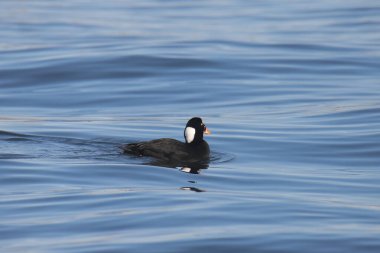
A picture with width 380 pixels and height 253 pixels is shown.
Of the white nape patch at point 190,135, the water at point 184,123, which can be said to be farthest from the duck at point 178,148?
the water at point 184,123

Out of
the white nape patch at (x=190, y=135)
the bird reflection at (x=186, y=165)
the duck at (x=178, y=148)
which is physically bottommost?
the bird reflection at (x=186, y=165)

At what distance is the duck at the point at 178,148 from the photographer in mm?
17062

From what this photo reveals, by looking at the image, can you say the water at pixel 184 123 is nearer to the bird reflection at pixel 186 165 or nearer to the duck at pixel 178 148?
the bird reflection at pixel 186 165

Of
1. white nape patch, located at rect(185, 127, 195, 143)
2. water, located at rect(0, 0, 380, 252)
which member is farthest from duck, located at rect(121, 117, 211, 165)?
water, located at rect(0, 0, 380, 252)

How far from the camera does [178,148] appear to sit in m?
17.4

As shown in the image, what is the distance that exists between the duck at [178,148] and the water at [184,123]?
10.7 inches

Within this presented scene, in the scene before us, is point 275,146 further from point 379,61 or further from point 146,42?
point 146,42

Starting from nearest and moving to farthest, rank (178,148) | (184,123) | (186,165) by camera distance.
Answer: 1. (186,165)
2. (178,148)
3. (184,123)

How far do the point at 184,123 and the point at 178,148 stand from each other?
12.2ft

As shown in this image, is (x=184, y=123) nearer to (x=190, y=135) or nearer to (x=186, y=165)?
(x=190, y=135)

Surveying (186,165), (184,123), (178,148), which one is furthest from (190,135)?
(184,123)

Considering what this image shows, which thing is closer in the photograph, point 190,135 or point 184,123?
point 190,135

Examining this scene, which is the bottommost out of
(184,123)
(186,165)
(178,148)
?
(186,165)

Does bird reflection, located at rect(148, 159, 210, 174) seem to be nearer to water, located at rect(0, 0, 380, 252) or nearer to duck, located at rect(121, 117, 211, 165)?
duck, located at rect(121, 117, 211, 165)
